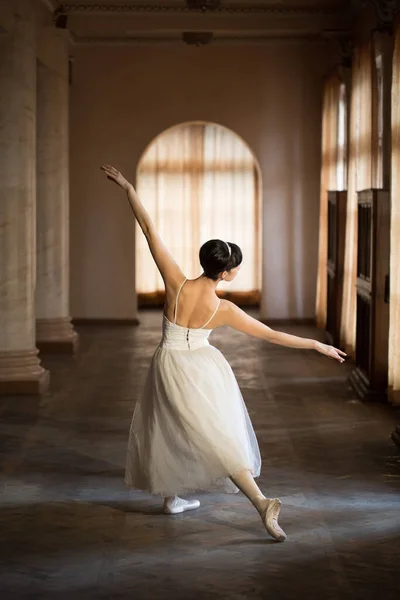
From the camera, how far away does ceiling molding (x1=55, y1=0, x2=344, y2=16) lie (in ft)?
42.4

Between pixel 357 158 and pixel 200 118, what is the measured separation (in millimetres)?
4343

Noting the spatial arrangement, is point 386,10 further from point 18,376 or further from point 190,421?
point 190,421

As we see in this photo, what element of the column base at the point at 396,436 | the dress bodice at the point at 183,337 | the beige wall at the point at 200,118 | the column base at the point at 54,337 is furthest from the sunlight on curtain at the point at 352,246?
the dress bodice at the point at 183,337

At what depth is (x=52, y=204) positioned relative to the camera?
515 inches

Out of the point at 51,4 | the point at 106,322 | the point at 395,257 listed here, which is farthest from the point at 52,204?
the point at 395,257

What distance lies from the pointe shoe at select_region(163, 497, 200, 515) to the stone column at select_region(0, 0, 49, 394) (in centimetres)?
423

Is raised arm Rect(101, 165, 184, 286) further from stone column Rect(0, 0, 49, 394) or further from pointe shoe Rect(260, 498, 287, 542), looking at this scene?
stone column Rect(0, 0, 49, 394)

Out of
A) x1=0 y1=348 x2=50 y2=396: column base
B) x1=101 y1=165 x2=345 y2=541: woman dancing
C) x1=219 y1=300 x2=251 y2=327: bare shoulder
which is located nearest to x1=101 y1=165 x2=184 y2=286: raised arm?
x1=101 y1=165 x2=345 y2=541: woman dancing

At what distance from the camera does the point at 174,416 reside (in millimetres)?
5715

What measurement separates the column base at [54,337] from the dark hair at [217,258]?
24.8ft

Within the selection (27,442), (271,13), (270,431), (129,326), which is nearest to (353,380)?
(270,431)

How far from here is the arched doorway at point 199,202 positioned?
1831 cm

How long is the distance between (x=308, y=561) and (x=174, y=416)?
104 centimetres

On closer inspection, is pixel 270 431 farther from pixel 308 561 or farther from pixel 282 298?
pixel 282 298
